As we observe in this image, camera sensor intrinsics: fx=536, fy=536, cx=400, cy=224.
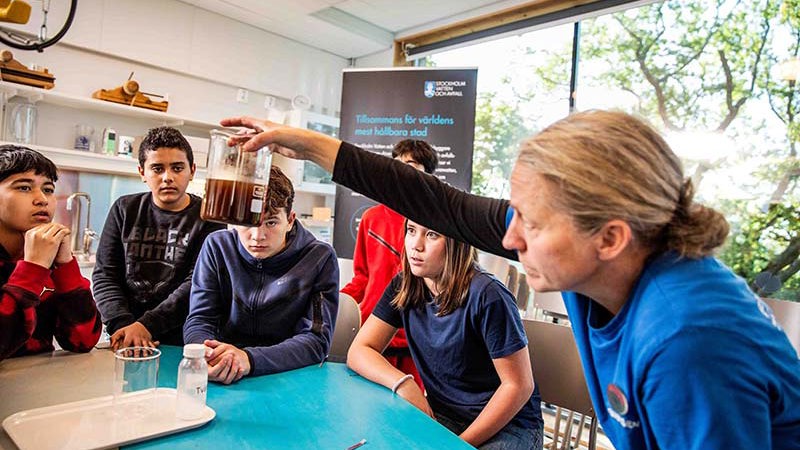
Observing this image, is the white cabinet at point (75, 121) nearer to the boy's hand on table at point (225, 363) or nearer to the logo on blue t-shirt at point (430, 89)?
the logo on blue t-shirt at point (430, 89)

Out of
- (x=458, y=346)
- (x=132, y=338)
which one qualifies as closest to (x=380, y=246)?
(x=458, y=346)

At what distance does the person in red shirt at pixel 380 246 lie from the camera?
2684 mm

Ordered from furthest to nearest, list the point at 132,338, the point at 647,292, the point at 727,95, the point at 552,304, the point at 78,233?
the point at 78,233 < the point at 552,304 < the point at 727,95 < the point at 132,338 < the point at 647,292

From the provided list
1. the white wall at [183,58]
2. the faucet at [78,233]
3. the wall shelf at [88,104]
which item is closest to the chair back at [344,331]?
the faucet at [78,233]

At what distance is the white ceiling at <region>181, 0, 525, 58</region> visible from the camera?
15.0 ft

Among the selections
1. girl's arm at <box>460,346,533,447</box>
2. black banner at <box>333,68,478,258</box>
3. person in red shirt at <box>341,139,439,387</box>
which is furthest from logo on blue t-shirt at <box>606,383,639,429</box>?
black banner at <box>333,68,478,258</box>

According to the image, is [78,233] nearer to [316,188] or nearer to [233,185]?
[316,188]

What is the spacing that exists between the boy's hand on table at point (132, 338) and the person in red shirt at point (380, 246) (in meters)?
1.06

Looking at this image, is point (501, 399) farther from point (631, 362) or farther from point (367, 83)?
point (367, 83)

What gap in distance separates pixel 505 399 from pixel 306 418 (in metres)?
0.60

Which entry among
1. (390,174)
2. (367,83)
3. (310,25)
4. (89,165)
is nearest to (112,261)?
(390,174)

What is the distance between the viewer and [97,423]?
1.11 meters

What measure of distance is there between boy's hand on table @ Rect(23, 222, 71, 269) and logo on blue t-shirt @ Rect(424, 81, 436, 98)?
326cm

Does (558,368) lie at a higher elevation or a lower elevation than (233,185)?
lower
